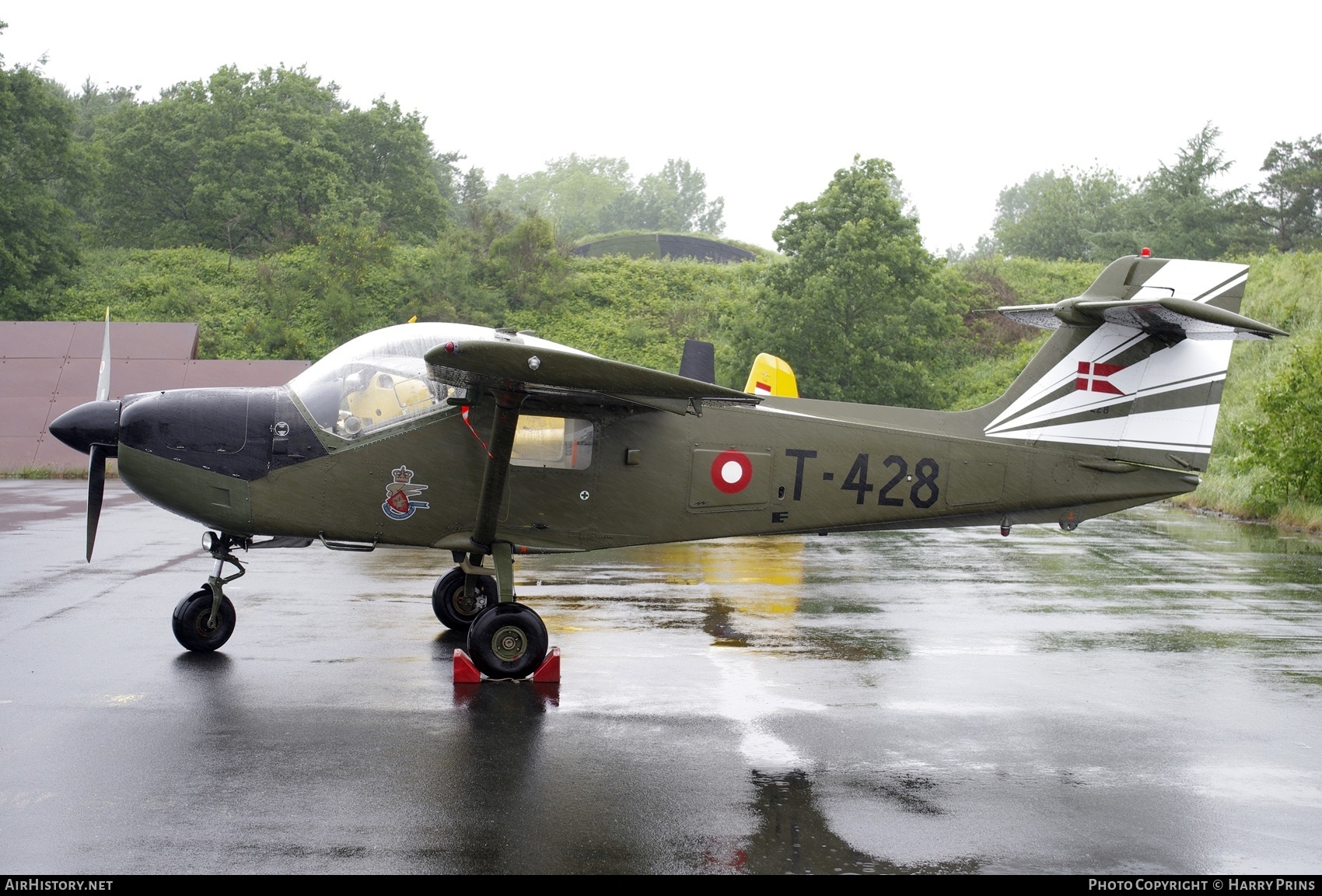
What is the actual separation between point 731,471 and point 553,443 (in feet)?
4.46

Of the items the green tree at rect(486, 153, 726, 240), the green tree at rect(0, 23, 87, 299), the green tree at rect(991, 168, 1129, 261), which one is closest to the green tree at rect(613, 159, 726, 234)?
the green tree at rect(486, 153, 726, 240)

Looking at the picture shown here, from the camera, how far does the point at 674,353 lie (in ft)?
124

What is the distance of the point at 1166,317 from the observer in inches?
332

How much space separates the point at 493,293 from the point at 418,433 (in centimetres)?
3163

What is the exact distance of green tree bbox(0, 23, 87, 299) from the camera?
1448 inches

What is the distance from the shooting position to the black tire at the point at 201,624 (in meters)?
8.19

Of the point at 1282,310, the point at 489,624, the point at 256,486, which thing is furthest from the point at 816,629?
the point at 1282,310

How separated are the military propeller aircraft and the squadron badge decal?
0.01 meters

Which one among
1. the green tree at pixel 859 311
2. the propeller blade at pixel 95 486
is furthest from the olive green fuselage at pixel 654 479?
the green tree at pixel 859 311

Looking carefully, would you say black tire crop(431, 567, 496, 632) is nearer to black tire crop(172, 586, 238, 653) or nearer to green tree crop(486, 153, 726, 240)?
black tire crop(172, 586, 238, 653)

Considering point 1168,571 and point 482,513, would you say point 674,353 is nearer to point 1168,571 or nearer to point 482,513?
point 1168,571

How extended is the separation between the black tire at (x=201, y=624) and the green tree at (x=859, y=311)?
21052mm

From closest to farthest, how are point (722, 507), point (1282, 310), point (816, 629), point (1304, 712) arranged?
point (1304, 712), point (722, 507), point (816, 629), point (1282, 310)

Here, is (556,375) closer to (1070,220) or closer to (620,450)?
(620,450)
